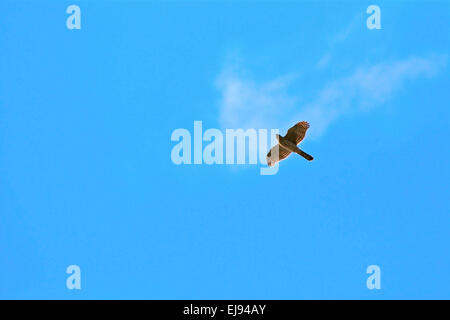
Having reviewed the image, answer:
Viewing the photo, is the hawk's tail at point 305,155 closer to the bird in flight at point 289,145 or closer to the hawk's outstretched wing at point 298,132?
the bird in flight at point 289,145

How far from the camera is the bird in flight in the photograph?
2270 cm

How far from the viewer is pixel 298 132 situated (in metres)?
22.7

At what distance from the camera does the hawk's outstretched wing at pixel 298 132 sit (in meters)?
22.7

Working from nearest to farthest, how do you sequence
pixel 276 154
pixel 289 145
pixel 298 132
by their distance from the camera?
1. pixel 298 132
2. pixel 289 145
3. pixel 276 154

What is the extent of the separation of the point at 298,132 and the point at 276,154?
3.29ft

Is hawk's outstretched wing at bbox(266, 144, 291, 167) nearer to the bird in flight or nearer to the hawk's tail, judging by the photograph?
the bird in flight

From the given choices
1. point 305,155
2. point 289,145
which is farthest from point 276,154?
point 305,155

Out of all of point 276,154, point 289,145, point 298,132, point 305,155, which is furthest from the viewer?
point 276,154

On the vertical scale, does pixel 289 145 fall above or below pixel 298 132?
below

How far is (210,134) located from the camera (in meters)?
24.1

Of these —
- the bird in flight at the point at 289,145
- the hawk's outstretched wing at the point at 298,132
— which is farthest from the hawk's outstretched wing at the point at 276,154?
the hawk's outstretched wing at the point at 298,132

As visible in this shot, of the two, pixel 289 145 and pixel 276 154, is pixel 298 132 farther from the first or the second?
pixel 276 154

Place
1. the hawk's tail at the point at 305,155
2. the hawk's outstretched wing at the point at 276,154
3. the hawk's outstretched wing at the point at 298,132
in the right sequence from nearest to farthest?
the hawk's tail at the point at 305,155, the hawk's outstretched wing at the point at 298,132, the hawk's outstretched wing at the point at 276,154
